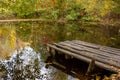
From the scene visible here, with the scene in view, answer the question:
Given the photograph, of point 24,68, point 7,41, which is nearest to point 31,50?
point 24,68

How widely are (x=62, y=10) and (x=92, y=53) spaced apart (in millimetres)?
21847

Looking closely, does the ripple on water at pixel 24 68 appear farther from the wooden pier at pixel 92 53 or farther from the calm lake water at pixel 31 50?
the wooden pier at pixel 92 53

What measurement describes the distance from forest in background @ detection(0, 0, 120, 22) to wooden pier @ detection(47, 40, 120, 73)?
17.1 m

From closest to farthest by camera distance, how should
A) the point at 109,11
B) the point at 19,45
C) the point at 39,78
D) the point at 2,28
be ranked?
the point at 39,78, the point at 19,45, the point at 2,28, the point at 109,11

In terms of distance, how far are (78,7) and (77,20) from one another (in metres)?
2.19

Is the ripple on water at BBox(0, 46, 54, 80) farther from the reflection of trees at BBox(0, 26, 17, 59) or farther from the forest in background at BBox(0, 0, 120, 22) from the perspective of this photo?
the forest in background at BBox(0, 0, 120, 22)

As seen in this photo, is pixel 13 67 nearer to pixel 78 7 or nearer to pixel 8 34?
pixel 8 34

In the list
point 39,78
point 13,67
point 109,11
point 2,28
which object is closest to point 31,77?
point 39,78

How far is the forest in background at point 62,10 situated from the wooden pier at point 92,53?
17079mm

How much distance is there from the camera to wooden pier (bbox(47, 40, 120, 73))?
33.9 ft

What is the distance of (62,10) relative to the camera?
33219 millimetres

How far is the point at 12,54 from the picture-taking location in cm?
1464

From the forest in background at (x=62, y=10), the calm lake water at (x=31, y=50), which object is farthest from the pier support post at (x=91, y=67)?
the forest in background at (x=62, y=10)

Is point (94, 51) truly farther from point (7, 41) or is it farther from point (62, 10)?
point (62, 10)
